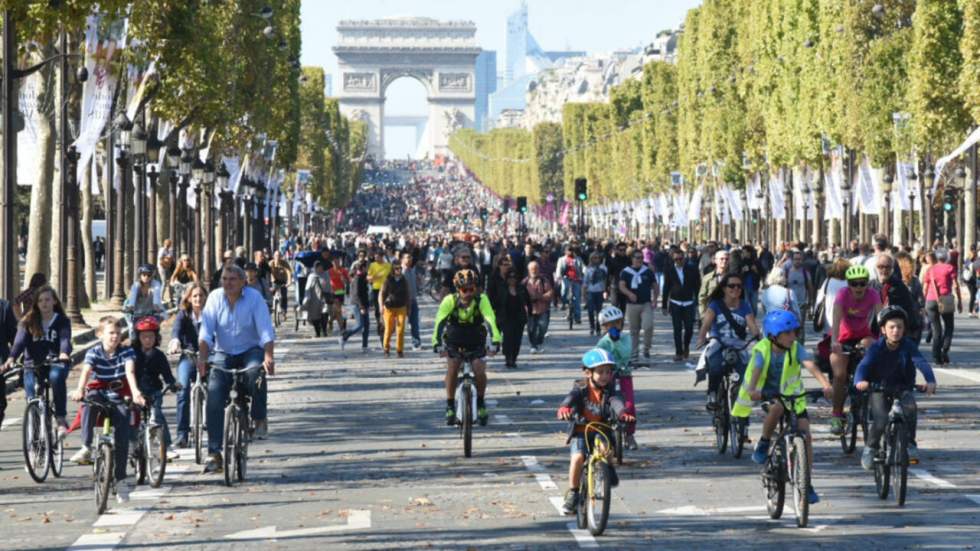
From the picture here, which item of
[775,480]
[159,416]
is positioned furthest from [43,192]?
[775,480]

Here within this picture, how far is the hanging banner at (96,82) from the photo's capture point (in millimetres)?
36031

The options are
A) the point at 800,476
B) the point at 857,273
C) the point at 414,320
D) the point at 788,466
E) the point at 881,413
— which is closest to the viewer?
the point at 800,476

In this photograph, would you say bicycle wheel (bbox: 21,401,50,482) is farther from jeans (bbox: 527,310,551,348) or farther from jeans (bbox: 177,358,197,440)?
jeans (bbox: 527,310,551,348)

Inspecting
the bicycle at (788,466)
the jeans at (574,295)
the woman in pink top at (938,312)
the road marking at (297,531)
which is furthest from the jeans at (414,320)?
the bicycle at (788,466)

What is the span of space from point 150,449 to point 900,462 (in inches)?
211

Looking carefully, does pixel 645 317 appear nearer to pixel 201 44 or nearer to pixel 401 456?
pixel 401 456

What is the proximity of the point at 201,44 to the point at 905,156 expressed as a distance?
85.7ft

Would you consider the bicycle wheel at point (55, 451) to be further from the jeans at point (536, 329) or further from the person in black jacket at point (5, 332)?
the jeans at point (536, 329)

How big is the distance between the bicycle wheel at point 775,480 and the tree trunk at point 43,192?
25097 mm

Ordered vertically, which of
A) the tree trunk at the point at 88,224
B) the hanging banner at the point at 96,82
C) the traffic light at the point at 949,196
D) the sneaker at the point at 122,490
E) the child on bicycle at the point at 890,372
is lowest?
the sneaker at the point at 122,490

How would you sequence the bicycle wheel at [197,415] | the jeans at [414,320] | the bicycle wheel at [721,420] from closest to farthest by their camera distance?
the bicycle wheel at [197,415] < the bicycle wheel at [721,420] < the jeans at [414,320]

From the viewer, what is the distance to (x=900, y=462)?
14.7 meters

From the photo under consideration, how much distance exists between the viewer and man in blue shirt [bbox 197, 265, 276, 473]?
16.8 metres

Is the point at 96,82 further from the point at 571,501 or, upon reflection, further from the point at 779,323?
the point at 571,501
